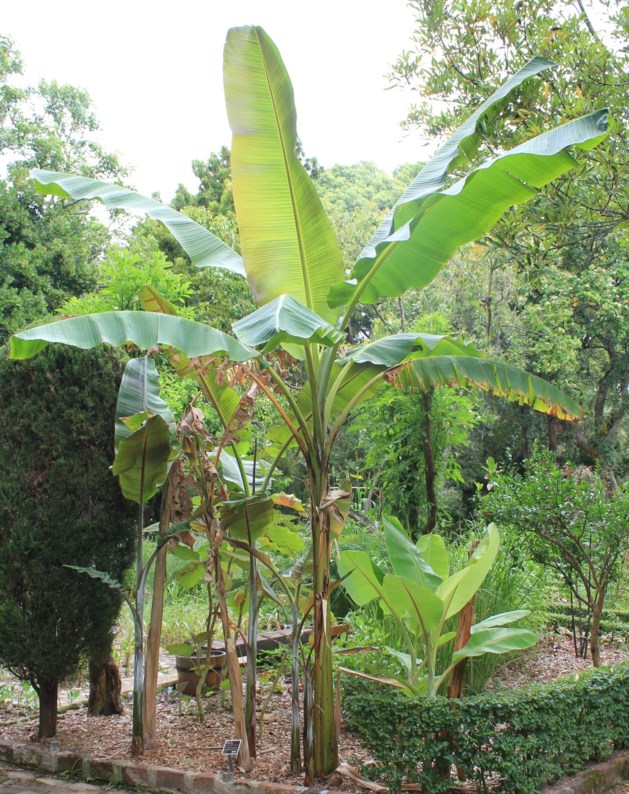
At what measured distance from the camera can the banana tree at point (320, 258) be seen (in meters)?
3.84

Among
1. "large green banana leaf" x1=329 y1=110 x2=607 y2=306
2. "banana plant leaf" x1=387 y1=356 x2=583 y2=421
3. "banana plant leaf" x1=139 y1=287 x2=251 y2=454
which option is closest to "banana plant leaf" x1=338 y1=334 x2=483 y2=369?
"banana plant leaf" x1=387 y1=356 x2=583 y2=421

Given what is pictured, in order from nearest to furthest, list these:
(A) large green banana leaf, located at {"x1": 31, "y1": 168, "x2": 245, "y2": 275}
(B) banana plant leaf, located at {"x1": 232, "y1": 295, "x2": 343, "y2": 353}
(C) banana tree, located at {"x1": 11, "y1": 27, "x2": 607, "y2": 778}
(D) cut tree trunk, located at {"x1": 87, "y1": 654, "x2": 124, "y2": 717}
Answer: (B) banana plant leaf, located at {"x1": 232, "y1": 295, "x2": 343, "y2": 353} → (C) banana tree, located at {"x1": 11, "y1": 27, "x2": 607, "y2": 778} → (A) large green banana leaf, located at {"x1": 31, "y1": 168, "x2": 245, "y2": 275} → (D) cut tree trunk, located at {"x1": 87, "y1": 654, "x2": 124, "y2": 717}

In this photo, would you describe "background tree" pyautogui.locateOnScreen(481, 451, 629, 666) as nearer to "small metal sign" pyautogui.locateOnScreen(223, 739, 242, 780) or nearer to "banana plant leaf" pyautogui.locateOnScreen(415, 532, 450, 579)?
"banana plant leaf" pyautogui.locateOnScreen(415, 532, 450, 579)

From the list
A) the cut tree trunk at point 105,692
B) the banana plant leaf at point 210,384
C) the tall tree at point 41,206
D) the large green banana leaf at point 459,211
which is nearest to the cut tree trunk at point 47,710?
the cut tree trunk at point 105,692

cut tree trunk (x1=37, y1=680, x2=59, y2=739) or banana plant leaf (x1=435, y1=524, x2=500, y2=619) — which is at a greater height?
banana plant leaf (x1=435, y1=524, x2=500, y2=619)

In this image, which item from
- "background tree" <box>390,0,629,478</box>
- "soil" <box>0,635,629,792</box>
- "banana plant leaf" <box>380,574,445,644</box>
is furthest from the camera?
"background tree" <box>390,0,629,478</box>

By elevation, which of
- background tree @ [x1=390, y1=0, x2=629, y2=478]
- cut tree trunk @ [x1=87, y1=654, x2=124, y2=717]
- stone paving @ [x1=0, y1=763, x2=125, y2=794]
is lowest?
stone paving @ [x1=0, y1=763, x2=125, y2=794]

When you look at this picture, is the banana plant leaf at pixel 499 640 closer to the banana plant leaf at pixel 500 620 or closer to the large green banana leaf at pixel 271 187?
the banana plant leaf at pixel 500 620

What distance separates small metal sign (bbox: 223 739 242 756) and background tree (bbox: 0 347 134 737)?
132 cm

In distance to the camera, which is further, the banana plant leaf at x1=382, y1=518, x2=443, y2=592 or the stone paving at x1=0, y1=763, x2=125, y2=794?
the banana plant leaf at x1=382, y1=518, x2=443, y2=592

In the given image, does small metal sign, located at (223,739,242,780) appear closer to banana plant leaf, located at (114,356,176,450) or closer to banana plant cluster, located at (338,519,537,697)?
Result: banana plant cluster, located at (338,519,537,697)

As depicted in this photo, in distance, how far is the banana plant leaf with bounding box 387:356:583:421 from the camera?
4.34 meters

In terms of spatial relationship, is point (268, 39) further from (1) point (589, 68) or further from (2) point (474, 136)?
(1) point (589, 68)

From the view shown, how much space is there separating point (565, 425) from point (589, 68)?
1640 centimetres
